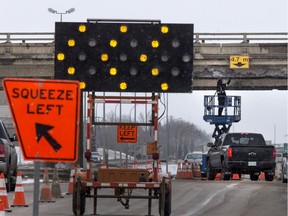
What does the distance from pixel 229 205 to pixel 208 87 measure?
26942mm

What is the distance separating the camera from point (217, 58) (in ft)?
152

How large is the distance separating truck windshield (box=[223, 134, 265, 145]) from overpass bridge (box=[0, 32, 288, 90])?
23.0 feet

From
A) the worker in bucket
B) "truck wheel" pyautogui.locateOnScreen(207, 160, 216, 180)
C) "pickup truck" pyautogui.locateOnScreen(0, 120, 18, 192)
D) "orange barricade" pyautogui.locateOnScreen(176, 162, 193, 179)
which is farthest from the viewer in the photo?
the worker in bucket

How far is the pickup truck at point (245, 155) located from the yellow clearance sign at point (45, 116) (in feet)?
100.0

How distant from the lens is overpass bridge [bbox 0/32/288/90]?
4625 centimetres

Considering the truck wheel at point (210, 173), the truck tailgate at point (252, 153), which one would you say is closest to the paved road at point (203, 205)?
the truck tailgate at point (252, 153)

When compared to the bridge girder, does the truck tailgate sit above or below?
below

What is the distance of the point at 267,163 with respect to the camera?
39.0 m

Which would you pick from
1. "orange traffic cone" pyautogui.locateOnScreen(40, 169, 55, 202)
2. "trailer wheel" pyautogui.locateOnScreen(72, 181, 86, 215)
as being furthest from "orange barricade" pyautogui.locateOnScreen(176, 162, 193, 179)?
"trailer wheel" pyautogui.locateOnScreen(72, 181, 86, 215)

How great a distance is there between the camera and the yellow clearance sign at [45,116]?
8.00 meters

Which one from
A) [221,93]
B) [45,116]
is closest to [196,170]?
[221,93]

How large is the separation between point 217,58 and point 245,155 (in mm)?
8679

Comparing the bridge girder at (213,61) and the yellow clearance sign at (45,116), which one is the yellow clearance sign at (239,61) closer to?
the bridge girder at (213,61)

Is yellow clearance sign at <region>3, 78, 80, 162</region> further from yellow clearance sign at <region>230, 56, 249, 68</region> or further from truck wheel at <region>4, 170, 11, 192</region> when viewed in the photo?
yellow clearance sign at <region>230, 56, 249, 68</region>
